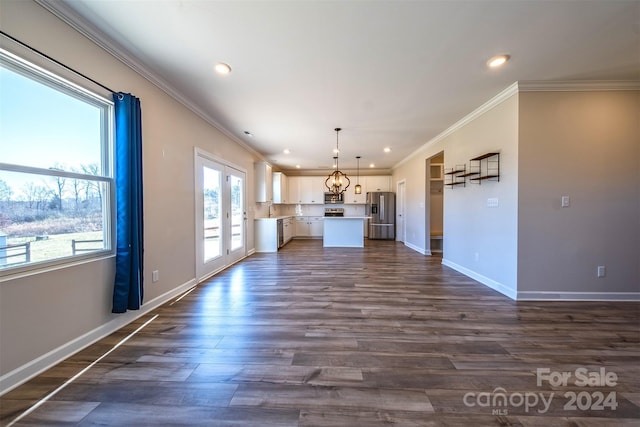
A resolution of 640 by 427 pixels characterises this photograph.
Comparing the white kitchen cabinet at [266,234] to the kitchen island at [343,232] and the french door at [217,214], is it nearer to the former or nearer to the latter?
the french door at [217,214]

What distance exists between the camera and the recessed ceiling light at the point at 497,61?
94.5 inches

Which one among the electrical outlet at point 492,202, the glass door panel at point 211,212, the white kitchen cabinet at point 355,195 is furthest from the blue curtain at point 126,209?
the white kitchen cabinet at point 355,195

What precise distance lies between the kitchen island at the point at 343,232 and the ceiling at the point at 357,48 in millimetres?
3981

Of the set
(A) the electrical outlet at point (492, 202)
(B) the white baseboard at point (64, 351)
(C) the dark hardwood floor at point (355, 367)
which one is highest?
(A) the electrical outlet at point (492, 202)

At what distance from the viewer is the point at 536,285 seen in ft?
9.96

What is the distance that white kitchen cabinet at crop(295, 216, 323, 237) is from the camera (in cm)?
947

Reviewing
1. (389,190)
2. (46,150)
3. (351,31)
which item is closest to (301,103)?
(351,31)

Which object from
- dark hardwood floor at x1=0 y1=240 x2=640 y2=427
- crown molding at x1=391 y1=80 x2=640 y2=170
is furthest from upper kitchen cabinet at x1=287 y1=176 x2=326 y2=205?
crown molding at x1=391 y1=80 x2=640 y2=170

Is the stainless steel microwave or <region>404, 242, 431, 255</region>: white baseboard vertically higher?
the stainless steel microwave

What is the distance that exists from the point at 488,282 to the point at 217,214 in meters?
4.55

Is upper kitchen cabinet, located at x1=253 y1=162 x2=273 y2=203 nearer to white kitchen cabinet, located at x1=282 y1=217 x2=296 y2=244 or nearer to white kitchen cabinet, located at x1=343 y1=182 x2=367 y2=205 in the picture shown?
white kitchen cabinet, located at x1=282 y1=217 x2=296 y2=244

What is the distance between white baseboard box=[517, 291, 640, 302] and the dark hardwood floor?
0.38ft

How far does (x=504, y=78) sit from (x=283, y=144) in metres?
4.10

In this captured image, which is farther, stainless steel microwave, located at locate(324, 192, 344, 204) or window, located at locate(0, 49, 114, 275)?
stainless steel microwave, located at locate(324, 192, 344, 204)
